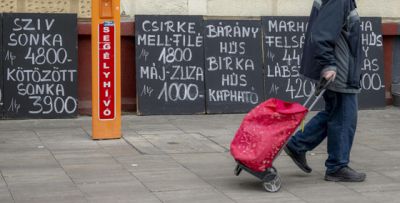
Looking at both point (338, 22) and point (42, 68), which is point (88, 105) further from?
point (338, 22)

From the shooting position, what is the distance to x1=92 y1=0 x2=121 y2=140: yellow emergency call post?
28.9ft

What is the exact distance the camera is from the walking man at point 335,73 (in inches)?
259

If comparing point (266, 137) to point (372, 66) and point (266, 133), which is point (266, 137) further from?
point (372, 66)

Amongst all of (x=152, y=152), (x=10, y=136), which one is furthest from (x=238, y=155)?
(x=10, y=136)

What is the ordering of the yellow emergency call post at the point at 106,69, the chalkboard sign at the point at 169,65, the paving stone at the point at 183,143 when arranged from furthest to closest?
the chalkboard sign at the point at 169,65 < the yellow emergency call post at the point at 106,69 < the paving stone at the point at 183,143

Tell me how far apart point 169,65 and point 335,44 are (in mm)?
4580

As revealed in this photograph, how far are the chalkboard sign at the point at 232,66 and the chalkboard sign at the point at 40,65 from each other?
190 cm

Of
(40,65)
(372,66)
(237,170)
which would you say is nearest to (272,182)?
(237,170)

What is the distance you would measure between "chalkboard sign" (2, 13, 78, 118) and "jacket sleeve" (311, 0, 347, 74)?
15.8 feet

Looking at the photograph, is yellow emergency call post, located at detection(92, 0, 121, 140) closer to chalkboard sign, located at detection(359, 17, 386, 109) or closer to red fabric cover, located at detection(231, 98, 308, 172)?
red fabric cover, located at detection(231, 98, 308, 172)

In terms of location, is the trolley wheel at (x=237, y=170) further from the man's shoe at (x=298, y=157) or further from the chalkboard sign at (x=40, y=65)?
the chalkboard sign at (x=40, y=65)

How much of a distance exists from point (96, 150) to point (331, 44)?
2.99 metres

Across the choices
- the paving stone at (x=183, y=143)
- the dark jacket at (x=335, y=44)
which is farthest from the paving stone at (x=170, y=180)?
the dark jacket at (x=335, y=44)

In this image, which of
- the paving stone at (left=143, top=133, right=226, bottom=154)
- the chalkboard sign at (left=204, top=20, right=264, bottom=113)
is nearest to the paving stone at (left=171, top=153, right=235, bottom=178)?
the paving stone at (left=143, top=133, right=226, bottom=154)
